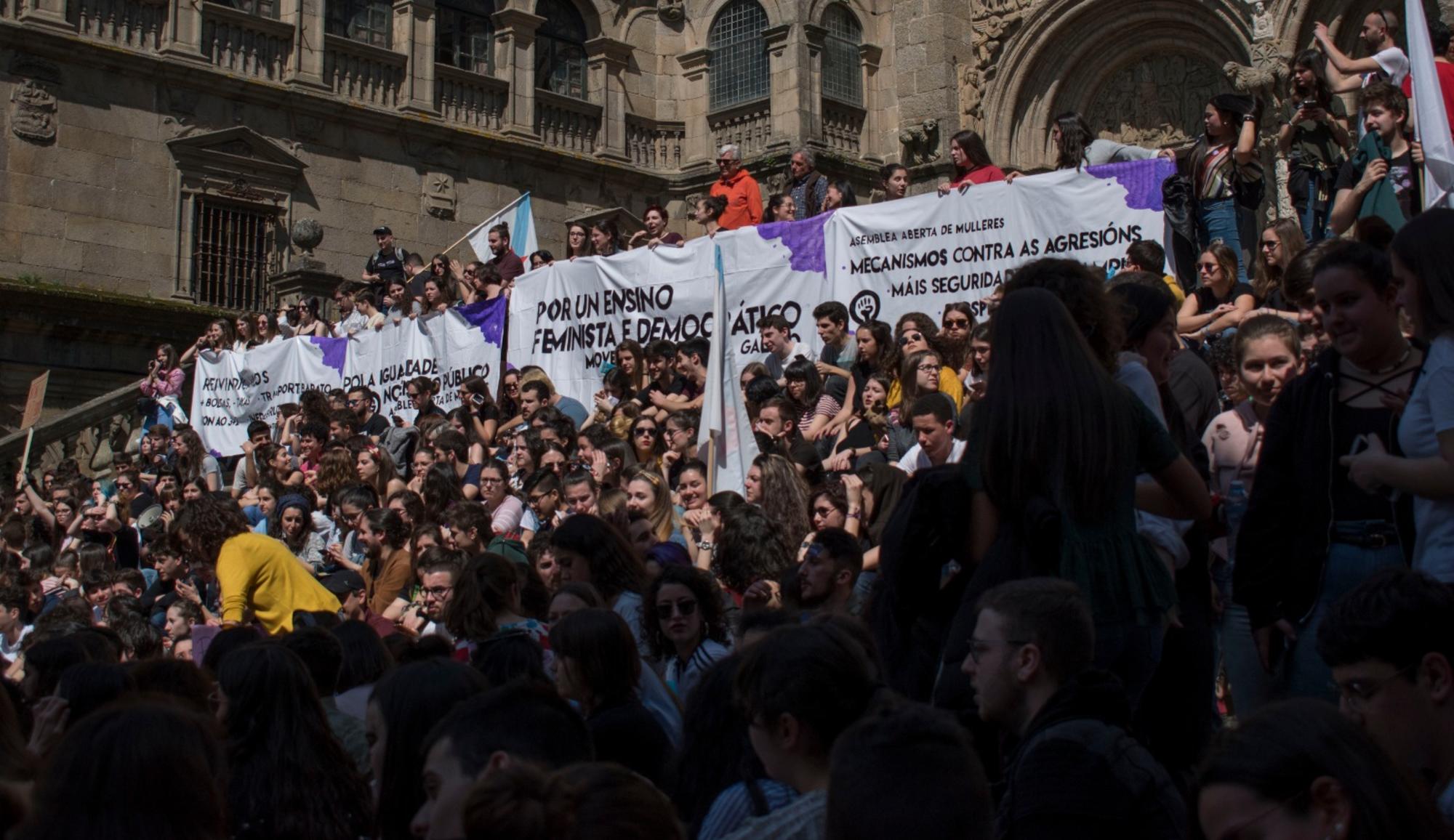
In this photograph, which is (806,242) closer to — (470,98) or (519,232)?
(519,232)

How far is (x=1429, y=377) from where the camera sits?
409 centimetres

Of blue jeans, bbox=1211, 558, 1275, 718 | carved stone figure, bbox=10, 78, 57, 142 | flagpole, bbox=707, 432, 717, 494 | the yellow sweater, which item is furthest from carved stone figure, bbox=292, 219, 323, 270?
blue jeans, bbox=1211, 558, 1275, 718

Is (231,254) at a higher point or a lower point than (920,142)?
lower

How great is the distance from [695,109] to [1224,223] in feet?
64.2

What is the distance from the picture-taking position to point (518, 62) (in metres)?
26.6

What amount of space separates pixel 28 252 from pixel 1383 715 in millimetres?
21088

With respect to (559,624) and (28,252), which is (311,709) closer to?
(559,624)

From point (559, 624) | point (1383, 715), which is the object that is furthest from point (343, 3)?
point (1383, 715)

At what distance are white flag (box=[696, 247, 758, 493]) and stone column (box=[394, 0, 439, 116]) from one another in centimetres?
1616

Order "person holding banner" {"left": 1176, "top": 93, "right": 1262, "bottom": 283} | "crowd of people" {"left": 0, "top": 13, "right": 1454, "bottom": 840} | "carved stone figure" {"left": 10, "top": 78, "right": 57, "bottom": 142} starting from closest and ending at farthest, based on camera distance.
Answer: "crowd of people" {"left": 0, "top": 13, "right": 1454, "bottom": 840} < "person holding banner" {"left": 1176, "top": 93, "right": 1262, "bottom": 283} < "carved stone figure" {"left": 10, "top": 78, "right": 57, "bottom": 142}

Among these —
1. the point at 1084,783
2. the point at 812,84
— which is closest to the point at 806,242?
the point at 1084,783

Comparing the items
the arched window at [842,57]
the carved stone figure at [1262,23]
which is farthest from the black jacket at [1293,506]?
the arched window at [842,57]

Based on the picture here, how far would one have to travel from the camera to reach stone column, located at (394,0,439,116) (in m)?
25.1

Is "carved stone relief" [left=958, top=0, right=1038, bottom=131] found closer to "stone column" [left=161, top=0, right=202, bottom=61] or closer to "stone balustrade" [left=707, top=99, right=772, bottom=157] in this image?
"stone balustrade" [left=707, top=99, right=772, bottom=157]
